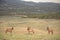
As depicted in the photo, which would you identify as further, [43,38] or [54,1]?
[54,1]

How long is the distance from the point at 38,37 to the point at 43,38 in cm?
10

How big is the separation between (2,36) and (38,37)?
26.4 inches

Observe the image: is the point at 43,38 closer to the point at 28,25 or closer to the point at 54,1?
the point at 28,25

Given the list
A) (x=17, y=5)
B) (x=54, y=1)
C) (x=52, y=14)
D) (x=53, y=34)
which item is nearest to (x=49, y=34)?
(x=53, y=34)

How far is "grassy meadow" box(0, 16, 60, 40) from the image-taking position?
2.54 meters

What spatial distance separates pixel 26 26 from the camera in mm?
2611

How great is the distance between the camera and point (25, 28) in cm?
260

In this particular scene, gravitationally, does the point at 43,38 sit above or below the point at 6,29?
below

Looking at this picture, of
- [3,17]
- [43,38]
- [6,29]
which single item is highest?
[3,17]

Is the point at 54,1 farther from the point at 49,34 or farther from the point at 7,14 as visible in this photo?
the point at 7,14

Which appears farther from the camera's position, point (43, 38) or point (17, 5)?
point (17, 5)

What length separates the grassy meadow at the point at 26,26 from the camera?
8.32 ft

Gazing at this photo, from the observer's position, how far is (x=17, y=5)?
8.84ft

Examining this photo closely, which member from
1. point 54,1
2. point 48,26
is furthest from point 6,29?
point 54,1
